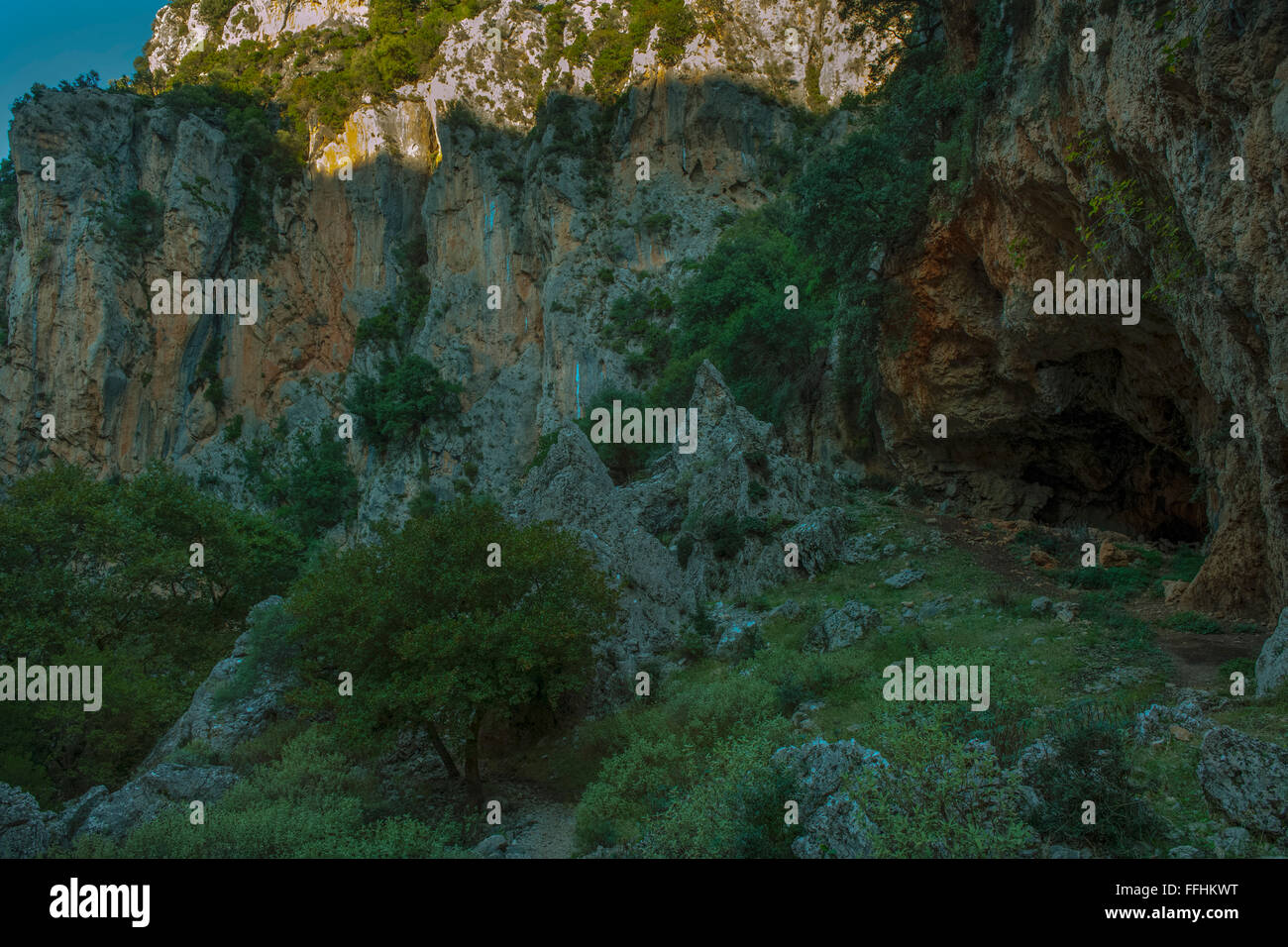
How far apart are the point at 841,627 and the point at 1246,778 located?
923 cm

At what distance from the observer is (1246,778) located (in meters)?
7.52

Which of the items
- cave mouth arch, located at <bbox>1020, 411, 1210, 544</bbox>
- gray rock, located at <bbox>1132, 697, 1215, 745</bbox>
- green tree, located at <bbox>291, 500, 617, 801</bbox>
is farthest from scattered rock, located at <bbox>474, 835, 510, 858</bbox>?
cave mouth arch, located at <bbox>1020, 411, 1210, 544</bbox>

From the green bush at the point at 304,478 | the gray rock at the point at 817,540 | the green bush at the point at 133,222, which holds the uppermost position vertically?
the green bush at the point at 133,222

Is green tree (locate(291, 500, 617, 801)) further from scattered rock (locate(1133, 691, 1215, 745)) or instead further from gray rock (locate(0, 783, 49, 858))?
scattered rock (locate(1133, 691, 1215, 745))

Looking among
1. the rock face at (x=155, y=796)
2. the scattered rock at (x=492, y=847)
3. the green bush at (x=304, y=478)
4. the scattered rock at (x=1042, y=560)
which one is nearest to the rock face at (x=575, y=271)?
the green bush at (x=304, y=478)

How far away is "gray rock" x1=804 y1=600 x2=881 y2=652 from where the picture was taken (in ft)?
53.8

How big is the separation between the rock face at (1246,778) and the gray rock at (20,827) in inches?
539

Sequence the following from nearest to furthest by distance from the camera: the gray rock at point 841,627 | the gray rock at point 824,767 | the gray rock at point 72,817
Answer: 1. the gray rock at point 824,767
2. the gray rock at point 72,817
3. the gray rock at point 841,627

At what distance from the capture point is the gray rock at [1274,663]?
994 centimetres

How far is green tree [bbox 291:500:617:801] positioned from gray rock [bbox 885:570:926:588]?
7239 mm

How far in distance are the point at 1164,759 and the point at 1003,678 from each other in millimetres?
3042

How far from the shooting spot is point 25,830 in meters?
11.3

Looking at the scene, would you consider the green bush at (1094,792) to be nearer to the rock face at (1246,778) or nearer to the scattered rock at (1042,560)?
the rock face at (1246,778)

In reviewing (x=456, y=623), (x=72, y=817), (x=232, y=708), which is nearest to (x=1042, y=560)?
(x=456, y=623)
